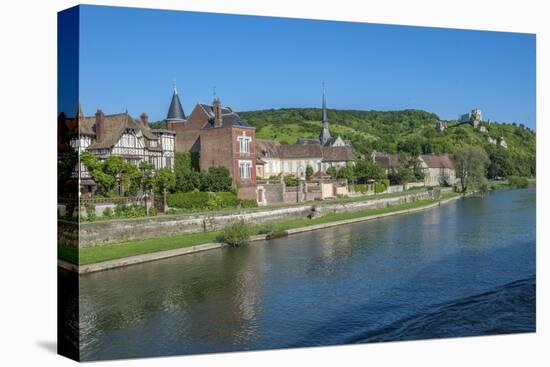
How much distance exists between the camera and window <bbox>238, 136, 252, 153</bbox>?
15.2 m

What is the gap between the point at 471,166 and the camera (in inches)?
675

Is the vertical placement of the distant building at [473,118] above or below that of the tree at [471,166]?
above

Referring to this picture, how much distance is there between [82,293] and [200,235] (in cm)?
442

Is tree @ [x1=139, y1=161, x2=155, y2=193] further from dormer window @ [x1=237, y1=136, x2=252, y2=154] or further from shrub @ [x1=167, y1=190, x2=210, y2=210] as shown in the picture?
dormer window @ [x1=237, y1=136, x2=252, y2=154]

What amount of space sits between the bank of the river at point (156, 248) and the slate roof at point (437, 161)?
1111mm

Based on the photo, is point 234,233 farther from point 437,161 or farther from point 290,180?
point 437,161

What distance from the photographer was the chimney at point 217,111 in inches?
473

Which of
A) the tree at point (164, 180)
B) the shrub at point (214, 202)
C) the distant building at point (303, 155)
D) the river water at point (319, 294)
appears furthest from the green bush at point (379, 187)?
the tree at point (164, 180)

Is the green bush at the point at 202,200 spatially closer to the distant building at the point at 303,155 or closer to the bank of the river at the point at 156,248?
the bank of the river at the point at 156,248

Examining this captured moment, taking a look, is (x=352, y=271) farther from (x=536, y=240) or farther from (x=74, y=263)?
(x=74, y=263)

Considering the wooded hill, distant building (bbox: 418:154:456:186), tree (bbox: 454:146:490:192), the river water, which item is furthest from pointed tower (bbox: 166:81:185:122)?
distant building (bbox: 418:154:456:186)

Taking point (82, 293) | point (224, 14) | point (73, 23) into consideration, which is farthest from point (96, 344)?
point (224, 14)

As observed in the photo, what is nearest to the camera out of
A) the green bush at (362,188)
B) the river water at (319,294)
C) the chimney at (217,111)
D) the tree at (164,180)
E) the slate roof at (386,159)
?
the river water at (319,294)

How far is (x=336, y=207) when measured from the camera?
21.2 meters
